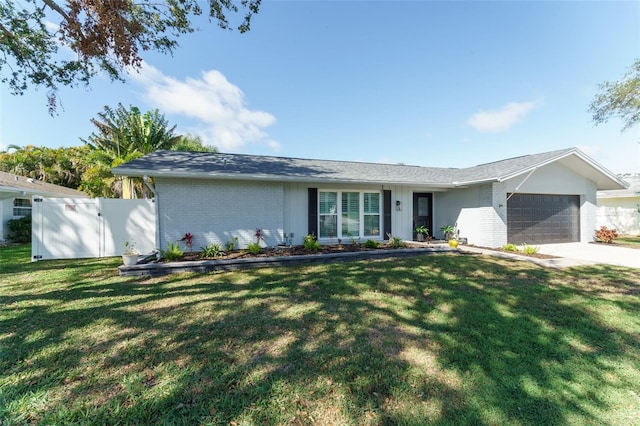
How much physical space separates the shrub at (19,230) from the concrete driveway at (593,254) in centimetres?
2463

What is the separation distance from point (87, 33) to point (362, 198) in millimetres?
9465

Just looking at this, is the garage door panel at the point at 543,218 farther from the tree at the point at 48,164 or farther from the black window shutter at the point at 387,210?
the tree at the point at 48,164

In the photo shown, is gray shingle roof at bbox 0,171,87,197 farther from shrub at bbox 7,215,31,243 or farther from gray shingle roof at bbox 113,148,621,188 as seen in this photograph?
gray shingle roof at bbox 113,148,621,188

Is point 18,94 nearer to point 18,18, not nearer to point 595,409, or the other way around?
point 18,18

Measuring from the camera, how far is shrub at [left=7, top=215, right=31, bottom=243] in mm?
13977

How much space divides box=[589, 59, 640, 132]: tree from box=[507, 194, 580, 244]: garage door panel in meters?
6.76

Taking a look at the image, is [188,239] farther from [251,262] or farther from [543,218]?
[543,218]

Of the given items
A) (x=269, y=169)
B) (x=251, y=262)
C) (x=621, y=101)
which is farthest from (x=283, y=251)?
(x=621, y=101)

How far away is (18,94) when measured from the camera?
27.4 ft

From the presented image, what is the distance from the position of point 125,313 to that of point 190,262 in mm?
2781

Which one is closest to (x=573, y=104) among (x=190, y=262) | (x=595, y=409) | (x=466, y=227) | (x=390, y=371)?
(x=466, y=227)

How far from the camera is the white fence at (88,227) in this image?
A: 27.9ft

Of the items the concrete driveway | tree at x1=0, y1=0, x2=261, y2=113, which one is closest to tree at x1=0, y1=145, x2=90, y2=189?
tree at x1=0, y1=0, x2=261, y2=113

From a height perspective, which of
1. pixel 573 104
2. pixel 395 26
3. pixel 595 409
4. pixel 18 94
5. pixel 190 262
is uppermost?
pixel 395 26
